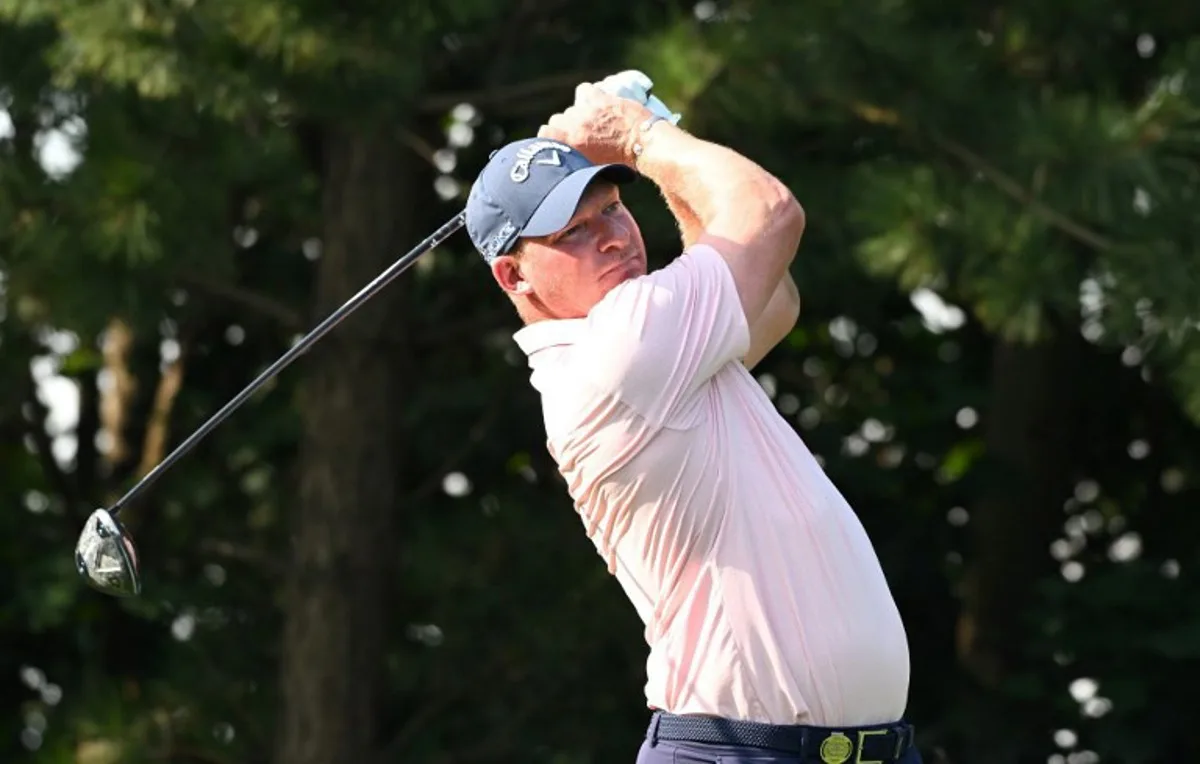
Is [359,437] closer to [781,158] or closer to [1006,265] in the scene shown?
[781,158]

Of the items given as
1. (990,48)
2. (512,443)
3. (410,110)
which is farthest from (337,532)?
(990,48)

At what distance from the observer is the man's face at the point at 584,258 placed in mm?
3094

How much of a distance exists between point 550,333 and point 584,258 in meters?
0.11

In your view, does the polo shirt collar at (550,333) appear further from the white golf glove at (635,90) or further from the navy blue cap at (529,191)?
the white golf glove at (635,90)

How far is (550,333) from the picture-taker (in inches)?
122

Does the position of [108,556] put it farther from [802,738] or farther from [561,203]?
[802,738]

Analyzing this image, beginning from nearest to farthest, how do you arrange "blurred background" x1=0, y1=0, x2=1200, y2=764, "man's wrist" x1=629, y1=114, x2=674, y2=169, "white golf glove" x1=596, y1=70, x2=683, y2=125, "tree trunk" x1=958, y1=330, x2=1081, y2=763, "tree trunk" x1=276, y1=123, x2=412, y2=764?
"man's wrist" x1=629, y1=114, x2=674, y2=169, "white golf glove" x1=596, y1=70, x2=683, y2=125, "blurred background" x1=0, y1=0, x2=1200, y2=764, "tree trunk" x1=276, y1=123, x2=412, y2=764, "tree trunk" x1=958, y1=330, x2=1081, y2=763

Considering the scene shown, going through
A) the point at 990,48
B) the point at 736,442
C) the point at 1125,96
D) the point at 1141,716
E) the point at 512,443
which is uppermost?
the point at 736,442

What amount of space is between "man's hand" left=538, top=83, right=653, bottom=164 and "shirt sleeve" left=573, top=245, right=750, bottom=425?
323 mm

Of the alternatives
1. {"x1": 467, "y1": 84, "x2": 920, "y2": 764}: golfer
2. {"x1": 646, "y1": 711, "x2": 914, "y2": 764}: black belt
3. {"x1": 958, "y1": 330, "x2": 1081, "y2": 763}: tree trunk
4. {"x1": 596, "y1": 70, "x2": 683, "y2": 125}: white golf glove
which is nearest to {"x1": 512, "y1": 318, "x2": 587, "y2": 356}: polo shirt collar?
{"x1": 467, "y1": 84, "x2": 920, "y2": 764}: golfer

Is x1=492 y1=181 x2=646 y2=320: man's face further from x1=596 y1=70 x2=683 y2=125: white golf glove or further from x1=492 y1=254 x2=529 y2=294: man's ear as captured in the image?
x1=596 y1=70 x2=683 y2=125: white golf glove

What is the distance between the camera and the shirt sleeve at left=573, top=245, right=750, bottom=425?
117 inches

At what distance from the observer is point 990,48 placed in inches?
263

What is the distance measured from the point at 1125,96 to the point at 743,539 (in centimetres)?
477
